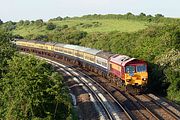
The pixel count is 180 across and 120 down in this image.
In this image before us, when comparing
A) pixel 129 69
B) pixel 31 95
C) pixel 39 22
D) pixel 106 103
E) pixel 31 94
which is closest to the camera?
pixel 31 95

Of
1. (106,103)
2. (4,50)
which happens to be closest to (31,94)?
(106,103)

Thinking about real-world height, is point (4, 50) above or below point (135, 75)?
above

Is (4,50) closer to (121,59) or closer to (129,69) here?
(121,59)

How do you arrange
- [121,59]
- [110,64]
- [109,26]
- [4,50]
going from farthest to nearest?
1. [109,26]
2. [110,64]
3. [121,59]
4. [4,50]

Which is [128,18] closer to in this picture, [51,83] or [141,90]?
[141,90]

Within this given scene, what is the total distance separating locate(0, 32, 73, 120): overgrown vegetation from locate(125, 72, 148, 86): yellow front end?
41.4 feet

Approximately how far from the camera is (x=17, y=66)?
31.0 m

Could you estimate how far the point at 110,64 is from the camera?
1933 inches

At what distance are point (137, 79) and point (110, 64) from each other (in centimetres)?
717

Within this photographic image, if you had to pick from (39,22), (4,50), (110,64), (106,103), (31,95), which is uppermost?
(4,50)

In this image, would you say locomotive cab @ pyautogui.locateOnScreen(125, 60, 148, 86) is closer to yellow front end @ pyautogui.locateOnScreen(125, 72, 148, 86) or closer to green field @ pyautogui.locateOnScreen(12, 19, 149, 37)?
yellow front end @ pyautogui.locateOnScreen(125, 72, 148, 86)

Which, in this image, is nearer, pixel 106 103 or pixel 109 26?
pixel 106 103

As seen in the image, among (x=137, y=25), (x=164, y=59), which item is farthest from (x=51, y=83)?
(x=137, y=25)

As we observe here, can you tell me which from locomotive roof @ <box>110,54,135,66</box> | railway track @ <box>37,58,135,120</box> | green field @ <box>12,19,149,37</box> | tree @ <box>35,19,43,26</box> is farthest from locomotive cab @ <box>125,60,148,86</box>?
tree @ <box>35,19,43,26</box>
